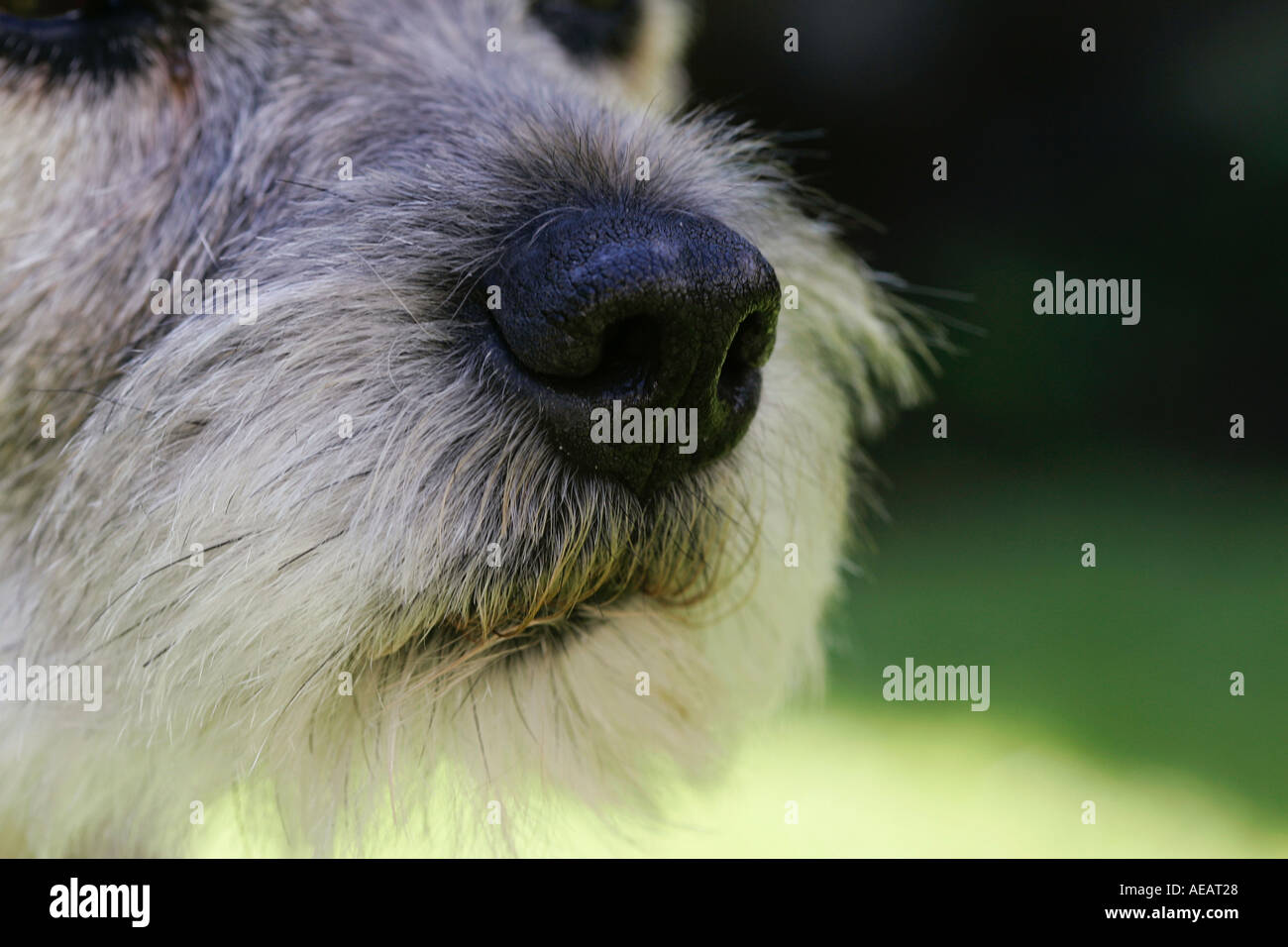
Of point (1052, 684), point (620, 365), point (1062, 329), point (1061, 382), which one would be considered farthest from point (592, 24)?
point (1061, 382)

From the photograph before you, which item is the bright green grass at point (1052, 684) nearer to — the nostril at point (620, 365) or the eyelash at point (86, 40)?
the nostril at point (620, 365)

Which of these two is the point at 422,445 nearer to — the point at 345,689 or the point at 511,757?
the point at 345,689

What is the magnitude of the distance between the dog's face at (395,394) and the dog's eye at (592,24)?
91cm

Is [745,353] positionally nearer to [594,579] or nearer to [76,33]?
[594,579]

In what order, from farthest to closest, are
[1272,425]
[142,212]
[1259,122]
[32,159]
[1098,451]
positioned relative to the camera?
1. [1098,451]
2. [1272,425]
3. [1259,122]
4. [142,212]
5. [32,159]

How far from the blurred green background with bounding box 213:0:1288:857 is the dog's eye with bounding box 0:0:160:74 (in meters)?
4.42

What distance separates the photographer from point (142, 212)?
2.65m

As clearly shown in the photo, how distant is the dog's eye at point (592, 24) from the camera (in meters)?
3.93

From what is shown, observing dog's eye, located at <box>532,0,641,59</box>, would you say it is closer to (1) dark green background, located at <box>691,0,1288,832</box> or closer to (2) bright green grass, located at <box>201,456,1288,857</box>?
(2) bright green grass, located at <box>201,456,1288,857</box>

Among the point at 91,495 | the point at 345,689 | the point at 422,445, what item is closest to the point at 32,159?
the point at 91,495

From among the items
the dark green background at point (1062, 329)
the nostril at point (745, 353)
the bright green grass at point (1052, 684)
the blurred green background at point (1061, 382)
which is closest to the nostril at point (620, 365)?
the nostril at point (745, 353)

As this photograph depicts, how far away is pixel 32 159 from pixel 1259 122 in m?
6.78
